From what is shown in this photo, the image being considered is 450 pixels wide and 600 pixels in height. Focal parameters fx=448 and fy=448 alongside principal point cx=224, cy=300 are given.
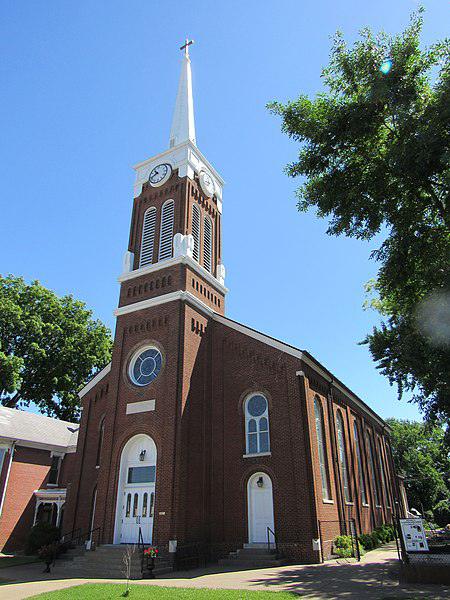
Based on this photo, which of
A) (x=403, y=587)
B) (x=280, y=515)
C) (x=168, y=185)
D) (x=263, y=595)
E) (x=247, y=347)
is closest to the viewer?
(x=263, y=595)

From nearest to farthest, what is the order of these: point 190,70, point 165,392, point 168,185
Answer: point 165,392
point 168,185
point 190,70

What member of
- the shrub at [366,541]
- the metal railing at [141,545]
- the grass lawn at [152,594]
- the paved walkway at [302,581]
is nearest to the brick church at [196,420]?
the metal railing at [141,545]

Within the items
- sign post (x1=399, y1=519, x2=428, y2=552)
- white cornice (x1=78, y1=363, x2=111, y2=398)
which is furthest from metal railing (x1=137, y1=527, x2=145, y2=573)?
white cornice (x1=78, y1=363, x2=111, y2=398)

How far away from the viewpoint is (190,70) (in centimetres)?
3103

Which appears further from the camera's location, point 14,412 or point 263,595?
point 14,412

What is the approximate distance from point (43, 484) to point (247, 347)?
15809 millimetres

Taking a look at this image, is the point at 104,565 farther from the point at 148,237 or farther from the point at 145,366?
the point at 148,237

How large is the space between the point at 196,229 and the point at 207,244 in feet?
4.33

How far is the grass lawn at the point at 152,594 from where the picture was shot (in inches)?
404

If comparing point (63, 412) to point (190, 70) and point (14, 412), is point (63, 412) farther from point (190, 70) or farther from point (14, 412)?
point (190, 70)

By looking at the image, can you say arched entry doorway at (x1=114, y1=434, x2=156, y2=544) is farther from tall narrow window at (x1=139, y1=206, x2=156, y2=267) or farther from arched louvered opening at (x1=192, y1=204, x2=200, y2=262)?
arched louvered opening at (x1=192, y1=204, x2=200, y2=262)

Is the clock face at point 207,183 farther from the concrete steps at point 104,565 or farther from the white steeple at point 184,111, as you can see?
the concrete steps at point 104,565

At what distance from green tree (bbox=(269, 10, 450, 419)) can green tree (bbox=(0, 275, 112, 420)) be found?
24889 millimetres

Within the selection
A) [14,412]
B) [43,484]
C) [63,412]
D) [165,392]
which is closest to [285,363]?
[165,392]
